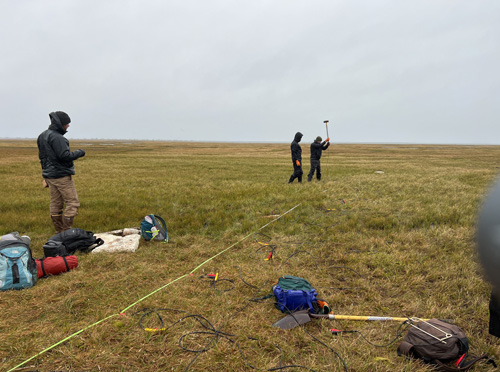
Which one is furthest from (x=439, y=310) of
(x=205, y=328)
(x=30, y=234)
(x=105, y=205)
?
(x=105, y=205)

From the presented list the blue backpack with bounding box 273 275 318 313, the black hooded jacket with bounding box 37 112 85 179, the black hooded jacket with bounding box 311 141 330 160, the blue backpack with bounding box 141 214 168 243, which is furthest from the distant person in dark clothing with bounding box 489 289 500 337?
the black hooded jacket with bounding box 311 141 330 160

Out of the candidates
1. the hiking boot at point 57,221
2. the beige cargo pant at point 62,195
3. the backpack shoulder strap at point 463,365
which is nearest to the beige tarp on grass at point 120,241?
the beige cargo pant at point 62,195

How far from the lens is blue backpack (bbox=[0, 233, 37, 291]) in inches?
187

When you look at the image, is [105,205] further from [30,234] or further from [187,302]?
[187,302]

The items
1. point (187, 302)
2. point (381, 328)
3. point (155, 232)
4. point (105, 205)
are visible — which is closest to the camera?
point (381, 328)

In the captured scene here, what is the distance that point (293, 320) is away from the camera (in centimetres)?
397

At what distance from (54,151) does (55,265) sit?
3.02m

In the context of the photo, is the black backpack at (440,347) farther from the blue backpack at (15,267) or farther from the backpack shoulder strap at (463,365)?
the blue backpack at (15,267)

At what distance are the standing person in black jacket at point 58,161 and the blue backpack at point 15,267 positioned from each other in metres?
2.10

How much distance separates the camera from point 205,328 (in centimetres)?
389

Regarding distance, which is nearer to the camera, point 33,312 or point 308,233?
point 33,312

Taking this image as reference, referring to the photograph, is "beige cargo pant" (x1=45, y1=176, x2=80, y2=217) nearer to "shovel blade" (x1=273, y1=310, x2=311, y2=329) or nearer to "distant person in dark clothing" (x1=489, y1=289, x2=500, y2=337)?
"shovel blade" (x1=273, y1=310, x2=311, y2=329)

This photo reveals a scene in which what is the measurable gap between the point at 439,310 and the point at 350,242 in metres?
2.88

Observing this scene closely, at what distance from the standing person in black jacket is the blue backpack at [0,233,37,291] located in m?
2.10
